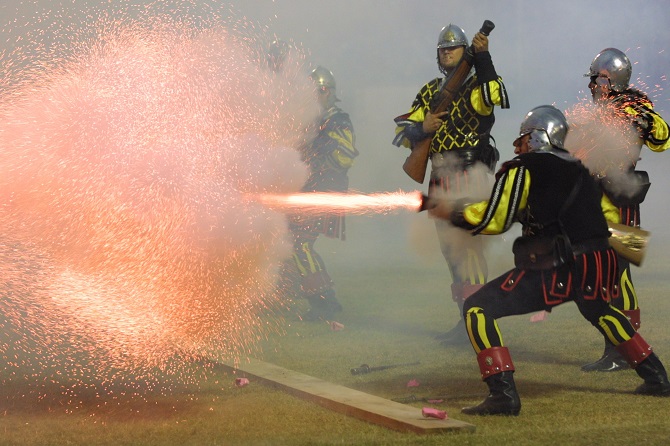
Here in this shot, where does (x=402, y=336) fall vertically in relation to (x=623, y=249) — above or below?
below

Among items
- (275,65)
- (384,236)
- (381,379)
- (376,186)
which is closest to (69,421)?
(381,379)

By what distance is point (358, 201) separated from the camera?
729 centimetres

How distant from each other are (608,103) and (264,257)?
9.02 feet

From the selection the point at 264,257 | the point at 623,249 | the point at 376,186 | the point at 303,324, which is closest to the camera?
the point at 623,249

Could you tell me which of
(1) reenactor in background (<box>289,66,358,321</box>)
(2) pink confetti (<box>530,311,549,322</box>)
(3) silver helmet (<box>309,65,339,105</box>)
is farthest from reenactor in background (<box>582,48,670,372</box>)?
(3) silver helmet (<box>309,65,339,105</box>)

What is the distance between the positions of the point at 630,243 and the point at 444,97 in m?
1.91

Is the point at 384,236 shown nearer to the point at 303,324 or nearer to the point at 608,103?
the point at 303,324

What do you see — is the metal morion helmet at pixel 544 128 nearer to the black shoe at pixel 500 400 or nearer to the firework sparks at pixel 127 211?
the black shoe at pixel 500 400

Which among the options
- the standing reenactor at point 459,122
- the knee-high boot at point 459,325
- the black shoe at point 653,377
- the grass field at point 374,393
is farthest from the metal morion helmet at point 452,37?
the black shoe at point 653,377

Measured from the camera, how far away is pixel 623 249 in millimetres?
6250

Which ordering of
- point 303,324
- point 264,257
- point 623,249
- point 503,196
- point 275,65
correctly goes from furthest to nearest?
point 275,65
point 303,324
point 264,257
point 623,249
point 503,196

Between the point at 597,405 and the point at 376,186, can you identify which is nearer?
the point at 597,405

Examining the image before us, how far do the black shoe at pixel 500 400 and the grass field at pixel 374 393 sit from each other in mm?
81

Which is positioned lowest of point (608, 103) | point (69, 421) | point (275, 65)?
point (69, 421)
